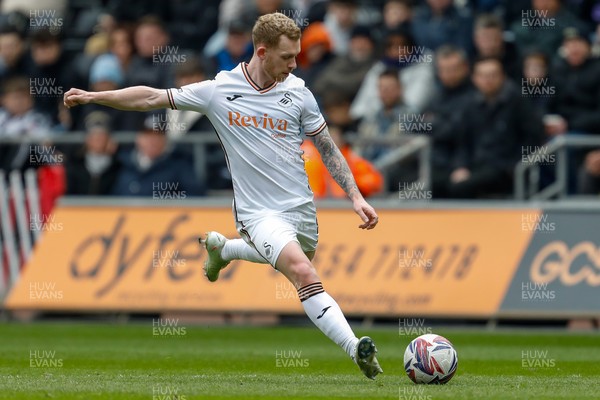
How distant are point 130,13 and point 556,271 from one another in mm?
10547

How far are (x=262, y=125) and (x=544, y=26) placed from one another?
11.1 meters

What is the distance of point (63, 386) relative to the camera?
11.0 metres

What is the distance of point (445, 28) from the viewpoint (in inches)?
882

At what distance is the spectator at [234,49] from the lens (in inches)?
883

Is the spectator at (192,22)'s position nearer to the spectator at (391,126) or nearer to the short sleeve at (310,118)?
the spectator at (391,126)

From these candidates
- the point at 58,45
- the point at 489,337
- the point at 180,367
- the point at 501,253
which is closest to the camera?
the point at 180,367

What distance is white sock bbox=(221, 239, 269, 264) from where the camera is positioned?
1243 centimetres

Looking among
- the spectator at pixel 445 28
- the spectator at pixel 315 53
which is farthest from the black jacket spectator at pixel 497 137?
the spectator at pixel 315 53

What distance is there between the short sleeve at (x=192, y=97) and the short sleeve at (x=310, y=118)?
0.81 m

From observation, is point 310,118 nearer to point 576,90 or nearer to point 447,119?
point 447,119

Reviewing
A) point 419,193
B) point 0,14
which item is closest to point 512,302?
point 419,193

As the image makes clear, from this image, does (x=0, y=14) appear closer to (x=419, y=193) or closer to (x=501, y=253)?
(x=419, y=193)

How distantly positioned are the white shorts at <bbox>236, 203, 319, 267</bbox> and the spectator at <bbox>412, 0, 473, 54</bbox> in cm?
1090

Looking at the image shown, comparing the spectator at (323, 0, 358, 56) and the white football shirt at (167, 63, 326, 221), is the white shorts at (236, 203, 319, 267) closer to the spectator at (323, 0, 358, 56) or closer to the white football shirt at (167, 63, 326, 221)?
the white football shirt at (167, 63, 326, 221)
